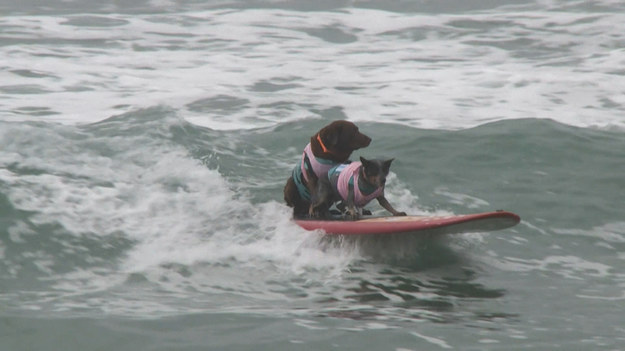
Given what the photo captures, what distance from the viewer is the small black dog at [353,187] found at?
6.72 m

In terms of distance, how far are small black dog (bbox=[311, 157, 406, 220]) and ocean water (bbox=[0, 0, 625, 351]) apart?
0.27 meters

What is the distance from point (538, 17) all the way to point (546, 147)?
10683 mm

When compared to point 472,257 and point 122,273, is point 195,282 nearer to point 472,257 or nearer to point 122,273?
point 122,273

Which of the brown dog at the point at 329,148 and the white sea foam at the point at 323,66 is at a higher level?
the brown dog at the point at 329,148

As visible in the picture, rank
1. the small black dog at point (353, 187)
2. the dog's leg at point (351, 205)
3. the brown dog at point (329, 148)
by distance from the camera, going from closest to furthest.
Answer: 1. the small black dog at point (353, 187)
2. the dog's leg at point (351, 205)
3. the brown dog at point (329, 148)

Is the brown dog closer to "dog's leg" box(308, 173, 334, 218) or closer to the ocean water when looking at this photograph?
"dog's leg" box(308, 173, 334, 218)

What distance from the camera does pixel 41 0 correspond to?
2188 centimetres

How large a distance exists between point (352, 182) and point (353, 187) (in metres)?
0.05

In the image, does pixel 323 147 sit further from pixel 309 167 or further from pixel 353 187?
pixel 353 187

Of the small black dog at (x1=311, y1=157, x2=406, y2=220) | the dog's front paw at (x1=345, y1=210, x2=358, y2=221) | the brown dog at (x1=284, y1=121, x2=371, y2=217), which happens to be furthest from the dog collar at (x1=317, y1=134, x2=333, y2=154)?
the dog's front paw at (x1=345, y1=210, x2=358, y2=221)

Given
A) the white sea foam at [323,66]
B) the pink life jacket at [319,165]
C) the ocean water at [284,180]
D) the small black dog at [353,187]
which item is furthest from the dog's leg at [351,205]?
the white sea foam at [323,66]

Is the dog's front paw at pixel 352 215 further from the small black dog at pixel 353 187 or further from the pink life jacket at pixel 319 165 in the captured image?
the pink life jacket at pixel 319 165

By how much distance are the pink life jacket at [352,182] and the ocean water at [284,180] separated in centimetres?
31

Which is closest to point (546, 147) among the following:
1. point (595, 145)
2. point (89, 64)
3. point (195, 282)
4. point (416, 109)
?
A: point (595, 145)
